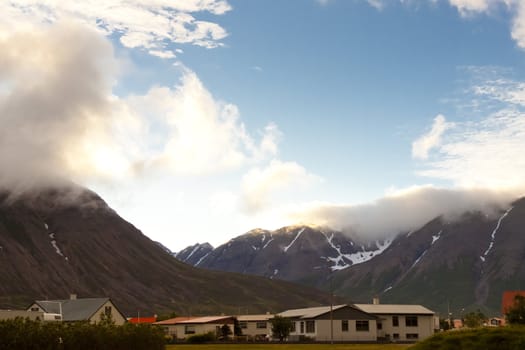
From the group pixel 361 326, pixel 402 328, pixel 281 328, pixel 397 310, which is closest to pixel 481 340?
pixel 361 326

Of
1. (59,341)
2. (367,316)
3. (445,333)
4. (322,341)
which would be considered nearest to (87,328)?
(59,341)

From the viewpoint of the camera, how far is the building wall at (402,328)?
145125 mm

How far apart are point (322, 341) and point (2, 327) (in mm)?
89692

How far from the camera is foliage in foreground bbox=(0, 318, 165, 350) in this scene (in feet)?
177

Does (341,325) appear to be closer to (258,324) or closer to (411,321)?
(411,321)

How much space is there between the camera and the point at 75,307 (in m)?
→ 140

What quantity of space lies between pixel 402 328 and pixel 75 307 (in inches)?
2626

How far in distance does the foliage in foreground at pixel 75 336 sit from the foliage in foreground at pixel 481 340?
29.5 m

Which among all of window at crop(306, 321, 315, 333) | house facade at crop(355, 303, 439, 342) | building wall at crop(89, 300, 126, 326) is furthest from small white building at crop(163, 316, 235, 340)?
house facade at crop(355, 303, 439, 342)

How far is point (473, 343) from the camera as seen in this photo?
141 ft

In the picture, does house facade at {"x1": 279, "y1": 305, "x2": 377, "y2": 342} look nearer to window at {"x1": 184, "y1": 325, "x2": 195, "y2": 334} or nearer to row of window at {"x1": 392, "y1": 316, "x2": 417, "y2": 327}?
row of window at {"x1": 392, "y1": 316, "x2": 417, "y2": 327}

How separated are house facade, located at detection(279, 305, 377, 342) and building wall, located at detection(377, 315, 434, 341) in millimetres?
3720

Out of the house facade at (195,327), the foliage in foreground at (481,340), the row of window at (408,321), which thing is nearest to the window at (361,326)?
the row of window at (408,321)

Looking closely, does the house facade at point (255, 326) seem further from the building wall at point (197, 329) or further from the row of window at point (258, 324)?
the building wall at point (197, 329)
